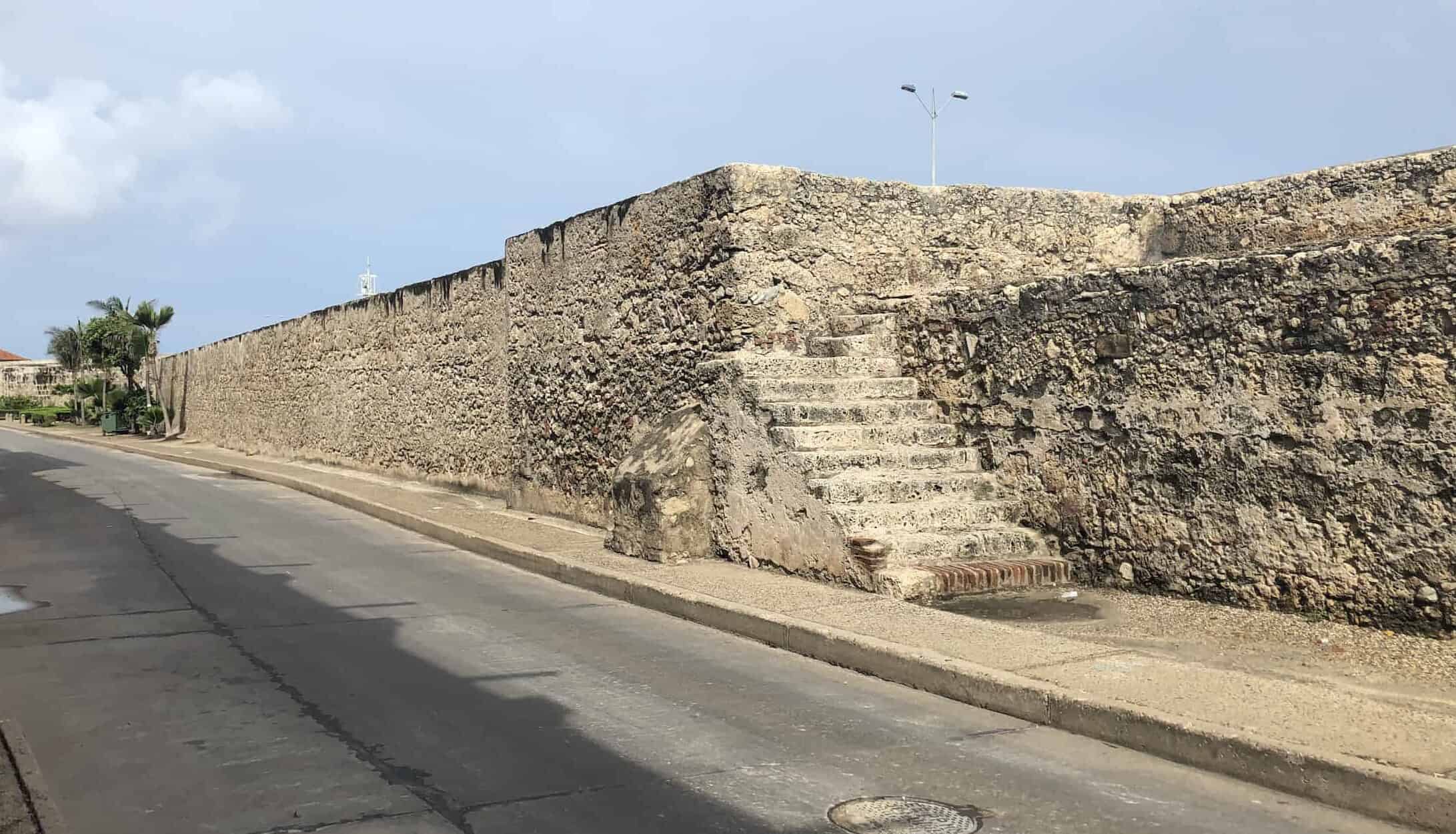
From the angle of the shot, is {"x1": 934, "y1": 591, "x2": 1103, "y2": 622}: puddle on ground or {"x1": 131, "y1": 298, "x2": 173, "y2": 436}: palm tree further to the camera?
{"x1": 131, "y1": 298, "x2": 173, "y2": 436}: palm tree

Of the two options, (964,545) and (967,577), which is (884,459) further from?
(967,577)

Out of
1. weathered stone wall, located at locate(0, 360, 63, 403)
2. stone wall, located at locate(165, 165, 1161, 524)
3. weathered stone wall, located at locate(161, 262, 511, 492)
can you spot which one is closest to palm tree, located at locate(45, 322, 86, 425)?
weathered stone wall, located at locate(0, 360, 63, 403)

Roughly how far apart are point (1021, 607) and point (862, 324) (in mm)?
3403

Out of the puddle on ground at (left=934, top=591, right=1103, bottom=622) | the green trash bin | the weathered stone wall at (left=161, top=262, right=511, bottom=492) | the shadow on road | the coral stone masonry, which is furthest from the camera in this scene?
the green trash bin

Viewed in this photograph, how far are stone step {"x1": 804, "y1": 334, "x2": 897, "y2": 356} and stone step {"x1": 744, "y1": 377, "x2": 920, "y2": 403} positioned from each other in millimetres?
257

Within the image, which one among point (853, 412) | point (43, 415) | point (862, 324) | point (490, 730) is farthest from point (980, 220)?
point (43, 415)

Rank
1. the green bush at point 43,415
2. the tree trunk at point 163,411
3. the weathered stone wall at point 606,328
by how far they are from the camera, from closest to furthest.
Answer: the weathered stone wall at point 606,328 → the tree trunk at point 163,411 → the green bush at point 43,415

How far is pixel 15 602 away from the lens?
27.8 ft

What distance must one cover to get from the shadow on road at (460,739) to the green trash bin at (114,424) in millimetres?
38886

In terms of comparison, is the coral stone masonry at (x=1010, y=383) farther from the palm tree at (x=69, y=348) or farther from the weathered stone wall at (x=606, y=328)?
the palm tree at (x=69, y=348)

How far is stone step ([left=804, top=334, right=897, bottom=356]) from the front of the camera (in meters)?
9.96

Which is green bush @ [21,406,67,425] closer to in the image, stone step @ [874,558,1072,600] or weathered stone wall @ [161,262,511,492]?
weathered stone wall @ [161,262,511,492]

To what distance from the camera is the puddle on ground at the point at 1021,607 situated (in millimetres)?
7207

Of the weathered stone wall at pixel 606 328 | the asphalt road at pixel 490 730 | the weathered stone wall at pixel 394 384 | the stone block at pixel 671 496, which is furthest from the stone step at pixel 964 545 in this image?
the weathered stone wall at pixel 394 384
